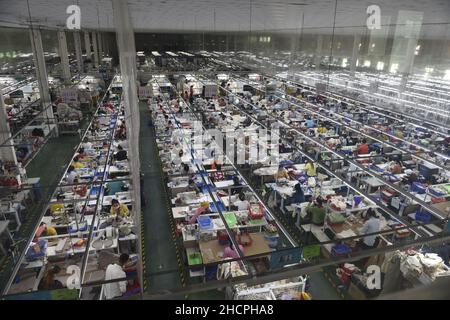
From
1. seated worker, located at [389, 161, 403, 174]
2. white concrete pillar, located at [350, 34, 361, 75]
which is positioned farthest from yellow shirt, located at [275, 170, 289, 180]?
white concrete pillar, located at [350, 34, 361, 75]

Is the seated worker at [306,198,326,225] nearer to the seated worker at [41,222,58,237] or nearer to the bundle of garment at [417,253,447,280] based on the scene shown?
the bundle of garment at [417,253,447,280]

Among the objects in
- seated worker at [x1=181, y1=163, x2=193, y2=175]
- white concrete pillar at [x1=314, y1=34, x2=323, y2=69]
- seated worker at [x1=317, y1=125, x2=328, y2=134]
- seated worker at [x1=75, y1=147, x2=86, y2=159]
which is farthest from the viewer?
white concrete pillar at [x1=314, y1=34, x2=323, y2=69]

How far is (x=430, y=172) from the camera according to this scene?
480 inches

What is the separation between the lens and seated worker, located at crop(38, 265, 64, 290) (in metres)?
6.61

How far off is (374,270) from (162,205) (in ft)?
22.8

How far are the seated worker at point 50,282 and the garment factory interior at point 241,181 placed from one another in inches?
1.0

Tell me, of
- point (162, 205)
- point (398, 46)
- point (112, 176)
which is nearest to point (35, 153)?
point (112, 176)

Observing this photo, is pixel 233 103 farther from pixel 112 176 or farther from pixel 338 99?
pixel 112 176

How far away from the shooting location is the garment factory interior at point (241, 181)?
6.16 meters

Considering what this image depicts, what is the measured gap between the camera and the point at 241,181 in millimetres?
11477

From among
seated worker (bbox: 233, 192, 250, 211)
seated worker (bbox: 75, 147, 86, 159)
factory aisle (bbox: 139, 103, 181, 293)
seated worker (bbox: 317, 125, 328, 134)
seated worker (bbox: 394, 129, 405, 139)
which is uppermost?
seated worker (bbox: 394, 129, 405, 139)

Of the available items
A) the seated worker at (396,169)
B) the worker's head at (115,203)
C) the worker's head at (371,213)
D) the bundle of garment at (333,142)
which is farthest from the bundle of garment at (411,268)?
the bundle of garment at (333,142)

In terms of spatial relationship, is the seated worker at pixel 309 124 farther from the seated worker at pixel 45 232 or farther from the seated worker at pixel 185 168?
the seated worker at pixel 45 232

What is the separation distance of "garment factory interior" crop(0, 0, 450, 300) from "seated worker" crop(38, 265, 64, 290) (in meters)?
0.02
